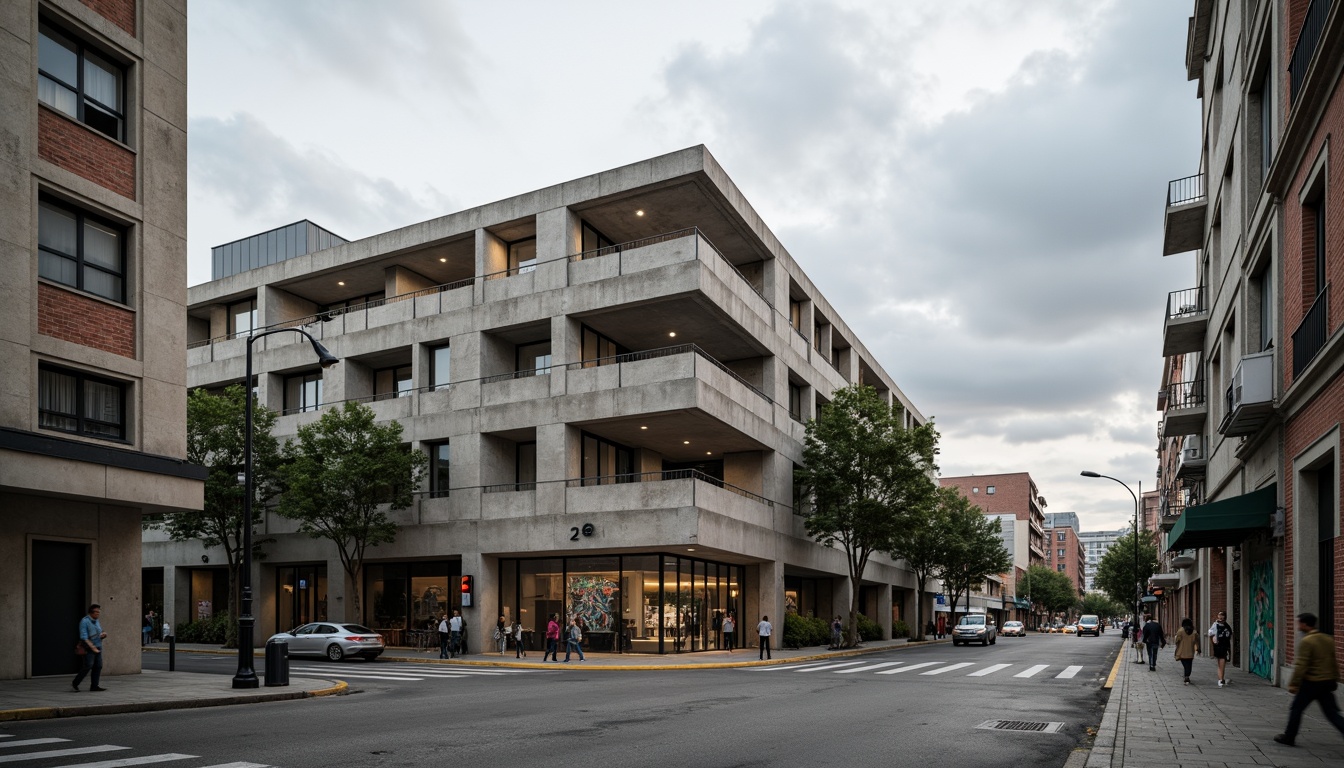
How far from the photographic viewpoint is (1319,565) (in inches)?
666

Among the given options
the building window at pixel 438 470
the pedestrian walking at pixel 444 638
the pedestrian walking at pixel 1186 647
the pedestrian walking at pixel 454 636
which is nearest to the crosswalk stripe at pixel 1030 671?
Answer: the pedestrian walking at pixel 1186 647

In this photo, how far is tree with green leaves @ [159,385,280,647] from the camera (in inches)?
1416

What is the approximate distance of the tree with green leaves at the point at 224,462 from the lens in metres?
36.0

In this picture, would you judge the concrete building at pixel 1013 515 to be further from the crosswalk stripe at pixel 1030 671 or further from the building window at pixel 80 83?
the building window at pixel 80 83

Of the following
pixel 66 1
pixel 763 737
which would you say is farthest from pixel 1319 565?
pixel 66 1

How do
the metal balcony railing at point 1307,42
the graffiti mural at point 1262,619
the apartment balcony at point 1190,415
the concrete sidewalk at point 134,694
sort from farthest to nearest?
the apartment balcony at point 1190,415
the graffiti mural at point 1262,619
the concrete sidewalk at point 134,694
the metal balcony railing at point 1307,42

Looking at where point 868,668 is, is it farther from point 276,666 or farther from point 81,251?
point 81,251

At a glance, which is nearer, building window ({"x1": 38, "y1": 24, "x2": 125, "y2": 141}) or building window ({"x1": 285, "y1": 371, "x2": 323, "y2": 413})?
building window ({"x1": 38, "y1": 24, "x2": 125, "y2": 141})

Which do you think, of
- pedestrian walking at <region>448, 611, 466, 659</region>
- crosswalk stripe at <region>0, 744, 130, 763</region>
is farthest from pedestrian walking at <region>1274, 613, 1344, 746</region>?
pedestrian walking at <region>448, 611, 466, 659</region>

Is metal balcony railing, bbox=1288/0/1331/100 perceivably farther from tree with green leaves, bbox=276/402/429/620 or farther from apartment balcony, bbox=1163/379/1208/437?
tree with green leaves, bbox=276/402/429/620

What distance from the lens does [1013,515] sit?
124m

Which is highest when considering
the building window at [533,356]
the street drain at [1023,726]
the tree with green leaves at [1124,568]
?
the building window at [533,356]

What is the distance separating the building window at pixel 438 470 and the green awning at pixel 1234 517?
81.6 ft

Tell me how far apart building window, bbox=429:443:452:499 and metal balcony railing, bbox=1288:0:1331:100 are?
29.0 m
